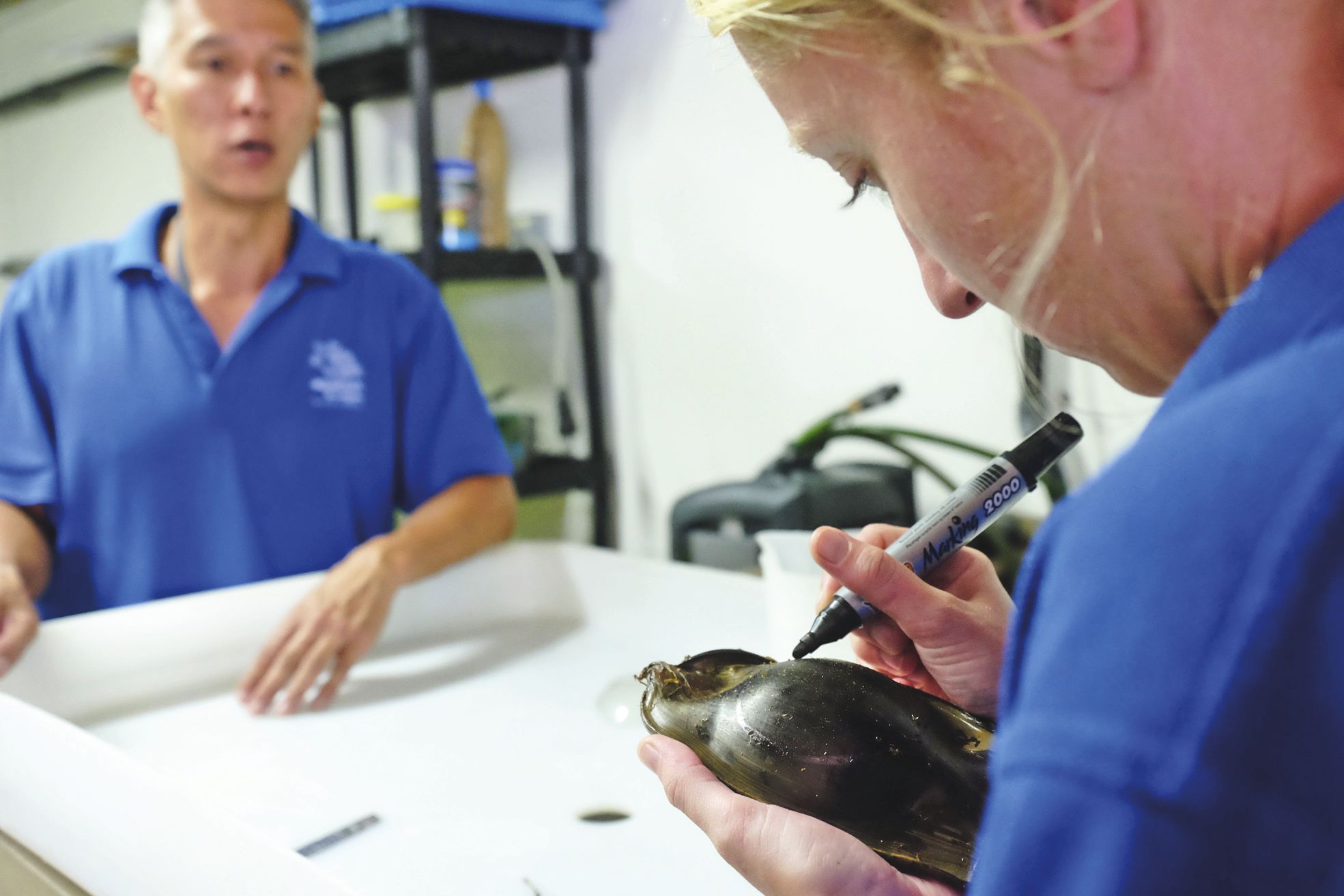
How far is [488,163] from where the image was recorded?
1752 millimetres

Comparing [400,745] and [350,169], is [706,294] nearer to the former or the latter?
[350,169]

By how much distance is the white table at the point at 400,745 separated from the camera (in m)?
0.51

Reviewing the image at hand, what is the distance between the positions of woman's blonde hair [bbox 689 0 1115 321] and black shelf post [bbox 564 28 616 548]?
4.68ft

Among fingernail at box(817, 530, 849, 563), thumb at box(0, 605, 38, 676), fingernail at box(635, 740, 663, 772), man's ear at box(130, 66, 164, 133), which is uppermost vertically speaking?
man's ear at box(130, 66, 164, 133)

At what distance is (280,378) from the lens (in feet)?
3.80

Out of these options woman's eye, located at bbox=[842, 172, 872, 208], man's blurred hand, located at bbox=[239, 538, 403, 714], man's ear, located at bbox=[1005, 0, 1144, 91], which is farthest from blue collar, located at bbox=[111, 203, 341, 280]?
man's ear, located at bbox=[1005, 0, 1144, 91]

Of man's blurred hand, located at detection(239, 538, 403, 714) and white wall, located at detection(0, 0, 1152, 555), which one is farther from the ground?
white wall, located at detection(0, 0, 1152, 555)

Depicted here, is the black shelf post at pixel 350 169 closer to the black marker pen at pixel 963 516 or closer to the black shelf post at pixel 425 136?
the black shelf post at pixel 425 136

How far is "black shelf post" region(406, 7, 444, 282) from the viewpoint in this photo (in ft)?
4.99

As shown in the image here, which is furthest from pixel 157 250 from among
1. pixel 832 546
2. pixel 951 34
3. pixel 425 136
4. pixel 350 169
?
pixel 951 34

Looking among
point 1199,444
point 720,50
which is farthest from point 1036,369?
point 1199,444

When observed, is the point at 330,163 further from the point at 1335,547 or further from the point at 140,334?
the point at 1335,547

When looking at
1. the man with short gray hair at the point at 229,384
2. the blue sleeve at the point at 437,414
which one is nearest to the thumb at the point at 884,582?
the man with short gray hair at the point at 229,384

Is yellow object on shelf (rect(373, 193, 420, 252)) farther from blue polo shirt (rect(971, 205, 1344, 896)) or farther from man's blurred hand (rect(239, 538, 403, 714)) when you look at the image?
blue polo shirt (rect(971, 205, 1344, 896))
